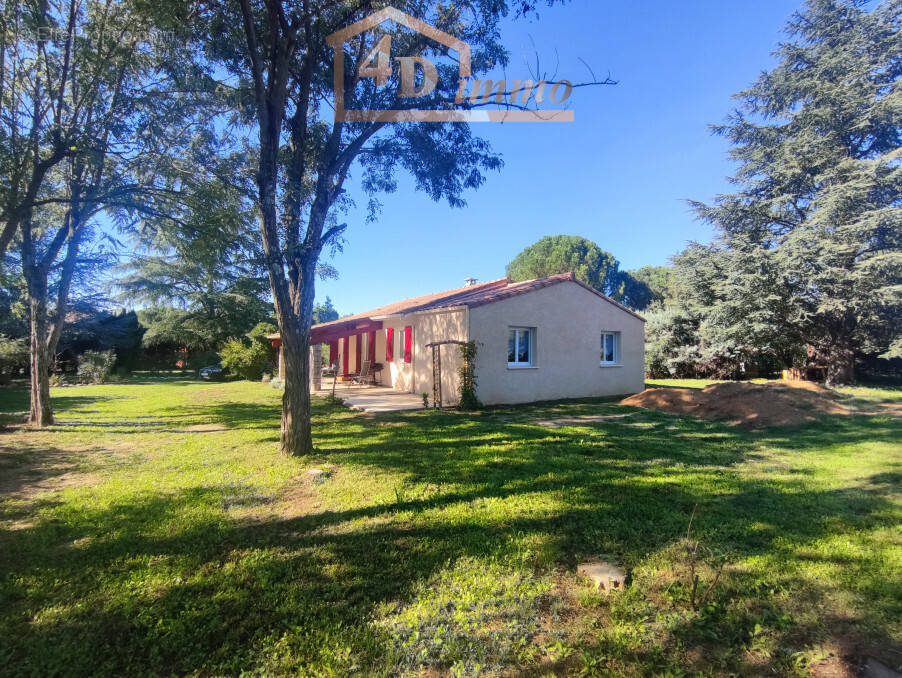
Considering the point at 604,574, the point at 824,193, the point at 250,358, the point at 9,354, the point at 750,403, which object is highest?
the point at 824,193

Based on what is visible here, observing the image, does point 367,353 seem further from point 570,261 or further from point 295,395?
point 570,261

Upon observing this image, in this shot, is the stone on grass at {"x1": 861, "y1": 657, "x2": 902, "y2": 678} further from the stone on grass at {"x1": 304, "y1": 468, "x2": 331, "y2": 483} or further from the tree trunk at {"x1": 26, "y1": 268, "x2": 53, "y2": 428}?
the tree trunk at {"x1": 26, "y1": 268, "x2": 53, "y2": 428}

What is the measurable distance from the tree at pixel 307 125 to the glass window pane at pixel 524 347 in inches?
199

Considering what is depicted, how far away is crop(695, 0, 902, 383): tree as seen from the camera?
15.9 meters

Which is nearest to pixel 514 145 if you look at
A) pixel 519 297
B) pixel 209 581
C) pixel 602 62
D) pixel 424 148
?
pixel 424 148

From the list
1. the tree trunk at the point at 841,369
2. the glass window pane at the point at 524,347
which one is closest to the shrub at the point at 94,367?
the glass window pane at the point at 524,347

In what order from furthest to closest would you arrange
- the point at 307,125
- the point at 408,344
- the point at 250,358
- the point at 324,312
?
the point at 324,312 → the point at 250,358 → the point at 408,344 → the point at 307,125

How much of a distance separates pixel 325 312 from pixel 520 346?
52701mm

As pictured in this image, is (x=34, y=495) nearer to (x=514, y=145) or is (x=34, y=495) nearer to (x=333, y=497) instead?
(x=333, y=497)

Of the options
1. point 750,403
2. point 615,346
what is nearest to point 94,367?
point 615,346

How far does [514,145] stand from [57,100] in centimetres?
1002

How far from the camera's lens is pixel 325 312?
60.9 m

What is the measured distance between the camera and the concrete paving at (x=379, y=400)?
1148 centimetres

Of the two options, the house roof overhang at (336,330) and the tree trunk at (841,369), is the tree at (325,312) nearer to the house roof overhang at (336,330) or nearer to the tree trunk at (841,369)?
the house roof overhang at (336,330)
